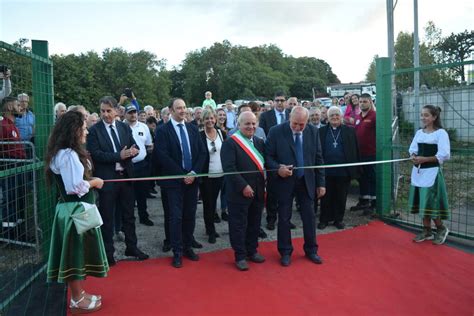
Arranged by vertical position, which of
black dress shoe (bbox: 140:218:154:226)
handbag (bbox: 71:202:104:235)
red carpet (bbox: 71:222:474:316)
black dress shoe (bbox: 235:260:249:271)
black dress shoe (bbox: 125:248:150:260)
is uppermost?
handbag (bbox: 71:202:104:235)

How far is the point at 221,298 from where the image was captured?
4.05 meters

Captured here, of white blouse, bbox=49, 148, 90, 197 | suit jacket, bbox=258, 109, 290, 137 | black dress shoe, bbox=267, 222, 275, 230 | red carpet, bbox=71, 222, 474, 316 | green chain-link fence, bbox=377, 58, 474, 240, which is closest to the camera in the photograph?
white blouse, bbox=49, 148, 90, 197

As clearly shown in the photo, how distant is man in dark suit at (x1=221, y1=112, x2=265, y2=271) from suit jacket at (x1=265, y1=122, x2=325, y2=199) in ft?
0.66

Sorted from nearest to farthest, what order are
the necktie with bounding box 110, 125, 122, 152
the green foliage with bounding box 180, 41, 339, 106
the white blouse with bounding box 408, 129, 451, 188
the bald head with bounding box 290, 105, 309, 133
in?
the bald head with bounding box 290, 105, 309, 133
the necktie with bounding box 110, 125, 122, 152
the white blouse with bounding box 408, 129, 451, 188
the green foliage with bounding box 180, 41, 339, 106

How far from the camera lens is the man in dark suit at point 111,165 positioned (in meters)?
4.84

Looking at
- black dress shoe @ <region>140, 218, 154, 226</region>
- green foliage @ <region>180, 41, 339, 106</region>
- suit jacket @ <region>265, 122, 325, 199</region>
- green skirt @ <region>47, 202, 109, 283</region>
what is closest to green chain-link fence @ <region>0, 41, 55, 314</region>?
green skirt @ <region>47, 202, 109, 283</region>

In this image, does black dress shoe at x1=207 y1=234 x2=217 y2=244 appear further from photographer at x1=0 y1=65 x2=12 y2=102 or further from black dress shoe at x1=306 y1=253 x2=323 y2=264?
photographer at x1=0 y1=65 x2=12 y2=102

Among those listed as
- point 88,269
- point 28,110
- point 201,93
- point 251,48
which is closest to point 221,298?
point 88,269

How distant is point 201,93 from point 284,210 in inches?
2258

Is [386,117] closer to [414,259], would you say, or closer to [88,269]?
[414,259]

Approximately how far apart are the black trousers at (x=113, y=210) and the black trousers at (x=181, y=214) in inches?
19.1

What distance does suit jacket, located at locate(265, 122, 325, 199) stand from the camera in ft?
16.6

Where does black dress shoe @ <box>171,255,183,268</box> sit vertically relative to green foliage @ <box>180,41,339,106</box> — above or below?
below

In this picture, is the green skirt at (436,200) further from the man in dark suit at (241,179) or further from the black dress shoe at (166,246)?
the black dress shoe at (166,246)
